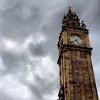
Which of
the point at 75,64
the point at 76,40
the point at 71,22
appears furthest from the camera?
the point at 71,22

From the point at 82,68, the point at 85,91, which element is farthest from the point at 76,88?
the point at 82,68

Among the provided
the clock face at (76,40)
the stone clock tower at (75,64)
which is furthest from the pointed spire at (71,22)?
the clock face at (76,40)

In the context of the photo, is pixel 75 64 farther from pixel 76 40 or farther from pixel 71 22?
pixel 71 22

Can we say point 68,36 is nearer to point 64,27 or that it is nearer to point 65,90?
point 64,27

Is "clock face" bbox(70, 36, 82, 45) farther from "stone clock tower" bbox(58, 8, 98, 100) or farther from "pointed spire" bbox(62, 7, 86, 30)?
"pointed spire" bbox(62, 7, 86, 30)

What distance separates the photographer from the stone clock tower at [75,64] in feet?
118

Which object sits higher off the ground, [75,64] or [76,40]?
[76,40]

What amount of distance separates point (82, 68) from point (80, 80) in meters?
2.17

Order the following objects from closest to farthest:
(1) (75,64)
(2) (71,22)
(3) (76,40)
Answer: (1) (75,64) → (3) (76,40) → (2) (71,22)

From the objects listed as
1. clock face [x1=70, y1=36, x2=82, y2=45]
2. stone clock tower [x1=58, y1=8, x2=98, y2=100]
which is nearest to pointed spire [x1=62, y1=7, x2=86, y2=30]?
stone clock tower [x1=58, y1=8, x2=98, y2=100]

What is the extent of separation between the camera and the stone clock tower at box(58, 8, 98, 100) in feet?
118

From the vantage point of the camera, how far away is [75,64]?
3875cm

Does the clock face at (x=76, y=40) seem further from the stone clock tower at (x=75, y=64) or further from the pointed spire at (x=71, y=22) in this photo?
the pointed spire at (x=71, y=22)

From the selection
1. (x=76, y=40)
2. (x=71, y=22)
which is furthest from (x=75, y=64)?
(x=71, y=22)
